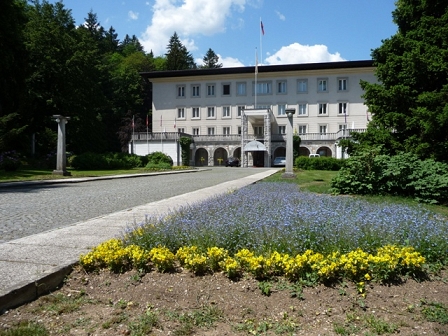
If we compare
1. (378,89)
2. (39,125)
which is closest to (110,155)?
(39,125)

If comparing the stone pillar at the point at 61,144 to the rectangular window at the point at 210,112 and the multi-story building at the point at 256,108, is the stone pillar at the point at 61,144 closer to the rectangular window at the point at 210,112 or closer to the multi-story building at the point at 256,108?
the multi-story building at the point at 256,108

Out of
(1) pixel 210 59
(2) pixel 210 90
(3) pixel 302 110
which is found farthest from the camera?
(1) pixel 210 59

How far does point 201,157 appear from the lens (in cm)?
6425

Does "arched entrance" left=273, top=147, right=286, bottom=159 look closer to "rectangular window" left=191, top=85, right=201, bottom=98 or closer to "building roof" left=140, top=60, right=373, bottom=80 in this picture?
"building roof" left=140, top=60, right=373, bottom=80

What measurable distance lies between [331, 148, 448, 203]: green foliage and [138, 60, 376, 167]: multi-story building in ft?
142

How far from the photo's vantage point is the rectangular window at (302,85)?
203 feet

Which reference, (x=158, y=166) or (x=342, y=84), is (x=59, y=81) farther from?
(x=342, y=84)

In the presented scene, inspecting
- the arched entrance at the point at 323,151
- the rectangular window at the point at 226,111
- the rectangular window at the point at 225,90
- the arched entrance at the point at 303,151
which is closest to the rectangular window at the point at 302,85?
the arched entrance at the point at 303,151

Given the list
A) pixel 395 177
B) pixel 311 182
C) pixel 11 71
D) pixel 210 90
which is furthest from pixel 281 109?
pixel 395 177

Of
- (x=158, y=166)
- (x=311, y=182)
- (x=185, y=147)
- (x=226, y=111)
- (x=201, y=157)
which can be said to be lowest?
(x=311, y=182)

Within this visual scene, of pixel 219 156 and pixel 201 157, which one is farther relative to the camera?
pixel 219 156

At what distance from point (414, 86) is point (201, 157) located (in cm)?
5153

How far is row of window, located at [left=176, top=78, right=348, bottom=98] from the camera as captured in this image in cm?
6081

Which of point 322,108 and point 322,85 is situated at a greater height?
point 322,85
